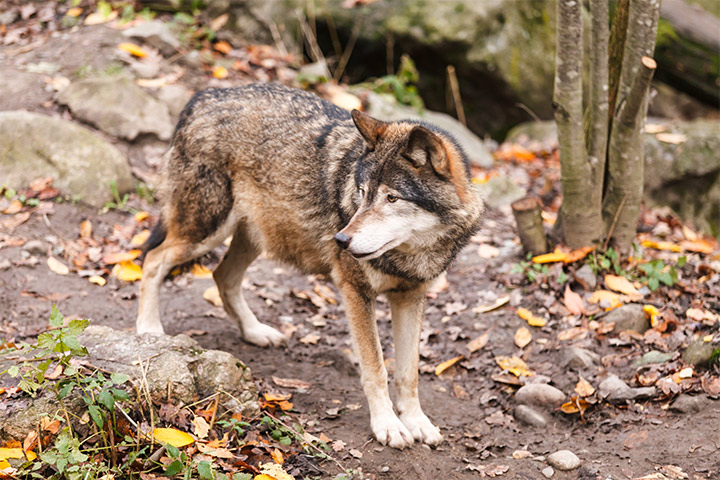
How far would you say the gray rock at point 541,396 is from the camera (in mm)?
4730

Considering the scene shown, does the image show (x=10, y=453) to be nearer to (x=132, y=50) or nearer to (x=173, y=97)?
(x=173, y=97)

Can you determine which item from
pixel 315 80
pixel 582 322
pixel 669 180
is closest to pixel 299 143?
pixel 582 322

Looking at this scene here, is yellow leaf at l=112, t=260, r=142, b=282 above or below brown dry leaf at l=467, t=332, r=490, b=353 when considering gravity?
above

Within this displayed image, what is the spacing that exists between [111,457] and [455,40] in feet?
27.5

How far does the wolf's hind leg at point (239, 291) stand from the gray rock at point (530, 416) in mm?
2034

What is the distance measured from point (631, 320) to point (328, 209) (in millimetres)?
2660

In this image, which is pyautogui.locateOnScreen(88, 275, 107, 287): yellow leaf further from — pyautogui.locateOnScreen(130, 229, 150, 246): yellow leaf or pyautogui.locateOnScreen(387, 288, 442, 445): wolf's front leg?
pyautogui.locateOnScreen(387, 288, 442, 445): wolf's front leg

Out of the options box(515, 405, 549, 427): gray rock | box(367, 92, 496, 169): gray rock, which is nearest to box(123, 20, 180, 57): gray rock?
box(367, 92, 496, 169): gray rock

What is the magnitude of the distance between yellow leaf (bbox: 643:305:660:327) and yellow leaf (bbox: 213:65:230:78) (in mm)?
6216

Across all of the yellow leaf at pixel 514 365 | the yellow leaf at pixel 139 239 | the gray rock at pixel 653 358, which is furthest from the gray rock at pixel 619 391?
the yellow leaf at pixel 139 239

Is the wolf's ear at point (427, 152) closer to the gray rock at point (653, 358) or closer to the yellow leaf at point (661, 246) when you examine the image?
the gray rock at point (653, 358)

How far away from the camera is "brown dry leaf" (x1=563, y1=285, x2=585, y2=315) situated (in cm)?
565

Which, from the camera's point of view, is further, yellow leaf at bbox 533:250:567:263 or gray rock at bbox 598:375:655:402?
yellow leaf at bbox 533:250:567:263

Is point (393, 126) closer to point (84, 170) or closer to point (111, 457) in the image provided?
point (111, 457)
